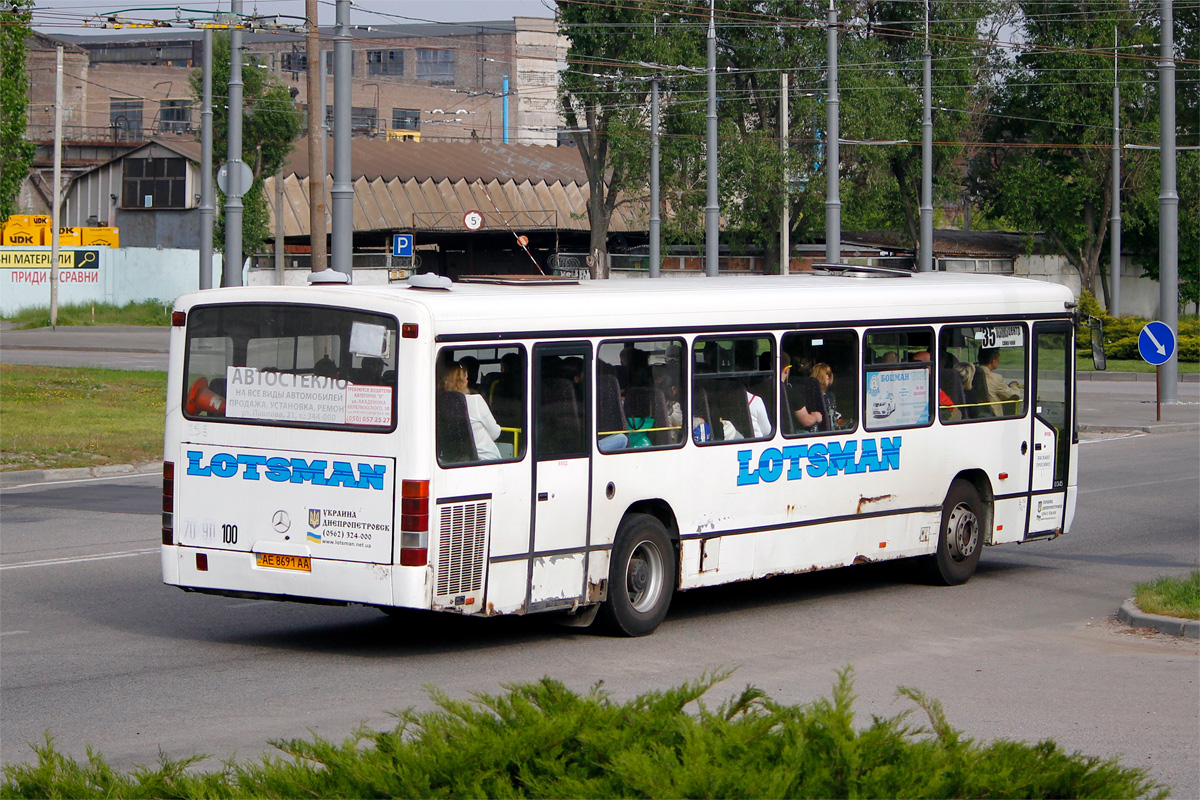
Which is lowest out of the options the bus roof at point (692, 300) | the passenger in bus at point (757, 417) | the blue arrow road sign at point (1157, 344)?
the passenger in bus at point (757, 417)

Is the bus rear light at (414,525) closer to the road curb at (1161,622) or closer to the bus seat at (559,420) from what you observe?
the bus seat at (559,420)

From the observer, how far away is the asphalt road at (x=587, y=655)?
7.66 meters

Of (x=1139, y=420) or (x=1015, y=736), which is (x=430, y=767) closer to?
(x=1015, y=736)

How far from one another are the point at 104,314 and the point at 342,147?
45175mm

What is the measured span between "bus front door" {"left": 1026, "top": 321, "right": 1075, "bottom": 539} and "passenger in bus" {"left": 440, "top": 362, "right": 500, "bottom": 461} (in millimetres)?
5645

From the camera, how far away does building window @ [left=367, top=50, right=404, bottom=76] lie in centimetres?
11038

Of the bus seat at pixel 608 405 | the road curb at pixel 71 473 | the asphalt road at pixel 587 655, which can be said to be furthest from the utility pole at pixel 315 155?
the bus seat at pixel 608 405

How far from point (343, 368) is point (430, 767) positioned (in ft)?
16.4

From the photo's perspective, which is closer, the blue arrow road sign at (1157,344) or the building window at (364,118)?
the blue arrow road sign at (1157,344)

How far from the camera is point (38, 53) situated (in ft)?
281

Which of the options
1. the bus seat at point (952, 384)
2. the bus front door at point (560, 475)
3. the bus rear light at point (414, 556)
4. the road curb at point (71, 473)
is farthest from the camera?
the road curb at point (71, 473)

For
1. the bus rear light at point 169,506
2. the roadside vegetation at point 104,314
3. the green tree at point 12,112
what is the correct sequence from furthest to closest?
the roadside vegetation at point 104,314 < the green tree at point 12,112 < the bus rear light at point 169,506

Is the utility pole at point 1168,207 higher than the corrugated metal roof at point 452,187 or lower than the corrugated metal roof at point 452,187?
lower

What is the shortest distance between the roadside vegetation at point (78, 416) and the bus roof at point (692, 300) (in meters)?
11.5
